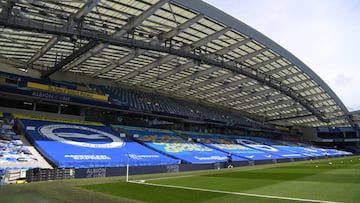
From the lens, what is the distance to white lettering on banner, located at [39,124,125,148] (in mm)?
28797

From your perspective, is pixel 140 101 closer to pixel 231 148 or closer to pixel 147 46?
pixel 231 148

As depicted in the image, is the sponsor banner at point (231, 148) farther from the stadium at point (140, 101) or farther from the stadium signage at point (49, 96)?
the stadium signage at point (49, 96)

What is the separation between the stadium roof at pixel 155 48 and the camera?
22516mm

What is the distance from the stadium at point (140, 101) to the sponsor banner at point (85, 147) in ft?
0.50

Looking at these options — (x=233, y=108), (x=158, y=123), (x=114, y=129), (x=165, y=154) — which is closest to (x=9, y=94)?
(x=114, y=129)

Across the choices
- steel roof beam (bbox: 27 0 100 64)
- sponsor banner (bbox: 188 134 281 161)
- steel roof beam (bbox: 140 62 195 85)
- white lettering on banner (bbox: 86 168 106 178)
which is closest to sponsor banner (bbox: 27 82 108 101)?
steel roof beam (bbox: 27 0 100 64)

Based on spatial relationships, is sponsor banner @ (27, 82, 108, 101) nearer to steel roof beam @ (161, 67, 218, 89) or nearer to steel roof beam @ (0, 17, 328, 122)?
steel roof beam @ (0, 17, 328, 122)

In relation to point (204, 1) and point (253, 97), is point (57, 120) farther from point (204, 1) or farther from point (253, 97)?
point (253, 97)

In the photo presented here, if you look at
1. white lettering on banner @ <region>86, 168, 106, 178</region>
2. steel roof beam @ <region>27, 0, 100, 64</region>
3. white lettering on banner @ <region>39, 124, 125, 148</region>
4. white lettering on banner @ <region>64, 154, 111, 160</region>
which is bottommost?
white lettering on banner @ <region>86, 168, 106, 178</region>

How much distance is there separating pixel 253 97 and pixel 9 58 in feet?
134

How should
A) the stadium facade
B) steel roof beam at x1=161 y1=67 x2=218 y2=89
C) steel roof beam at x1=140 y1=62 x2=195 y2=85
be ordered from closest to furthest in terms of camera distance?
the stadium facade → steel roof beam at x1=140 y1=62 x2=195 y2=85 → steel roof beam at x1=161 y1=67 x2=218 y2=89

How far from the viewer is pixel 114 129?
37.8m

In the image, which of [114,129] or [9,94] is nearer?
[9,94]

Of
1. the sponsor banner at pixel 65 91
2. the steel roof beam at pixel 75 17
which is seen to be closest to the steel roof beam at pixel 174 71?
the sponsor banner at pixel 65 91
